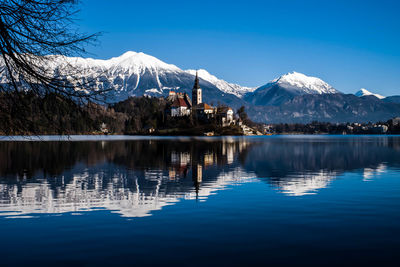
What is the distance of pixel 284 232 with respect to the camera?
12641mm

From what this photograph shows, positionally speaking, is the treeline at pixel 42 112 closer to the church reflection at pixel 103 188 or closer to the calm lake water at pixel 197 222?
the calm lake water at pixel 197 222

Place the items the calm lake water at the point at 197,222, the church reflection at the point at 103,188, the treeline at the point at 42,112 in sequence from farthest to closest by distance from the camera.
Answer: the church reflection at the point at 103,188, the calm lake water at the point at 197,222, the treeline at the point at 42,112

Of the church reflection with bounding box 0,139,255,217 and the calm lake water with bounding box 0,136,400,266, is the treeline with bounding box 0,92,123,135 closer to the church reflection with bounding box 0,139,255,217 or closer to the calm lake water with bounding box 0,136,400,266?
the calm lake water with bounding box 0,136,400,266

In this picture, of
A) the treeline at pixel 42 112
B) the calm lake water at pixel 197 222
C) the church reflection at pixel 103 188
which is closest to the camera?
the treeline at pixel 42 112

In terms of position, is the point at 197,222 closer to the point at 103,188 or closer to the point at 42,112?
the point at 42,112

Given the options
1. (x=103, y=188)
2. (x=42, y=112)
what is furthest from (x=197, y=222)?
(x=103, y=188)

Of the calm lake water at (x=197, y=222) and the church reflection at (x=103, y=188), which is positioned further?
the church reflection at (x=103, y=188)

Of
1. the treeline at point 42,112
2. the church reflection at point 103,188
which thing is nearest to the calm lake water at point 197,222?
the church reflection at point 103,188

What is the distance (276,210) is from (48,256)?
31.1 feet

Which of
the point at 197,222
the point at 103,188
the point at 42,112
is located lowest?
the point at 197,222

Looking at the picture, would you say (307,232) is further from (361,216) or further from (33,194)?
(33,194)

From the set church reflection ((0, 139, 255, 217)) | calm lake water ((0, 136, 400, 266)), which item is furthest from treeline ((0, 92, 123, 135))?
church reflection ((0, 139, 255, 217))

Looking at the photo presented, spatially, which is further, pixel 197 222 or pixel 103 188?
pixel 103 188

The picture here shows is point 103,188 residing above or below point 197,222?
above
